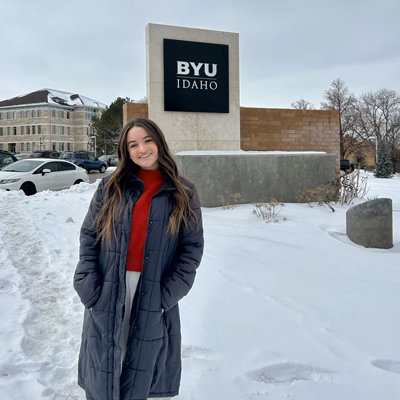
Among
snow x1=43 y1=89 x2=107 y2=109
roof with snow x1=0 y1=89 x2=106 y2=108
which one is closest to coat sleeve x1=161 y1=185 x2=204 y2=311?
roof with snow x1=0 y1=89 x2=106 y2=108

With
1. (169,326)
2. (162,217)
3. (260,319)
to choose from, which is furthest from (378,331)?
(162,217)

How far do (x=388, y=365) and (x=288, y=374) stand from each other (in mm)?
733

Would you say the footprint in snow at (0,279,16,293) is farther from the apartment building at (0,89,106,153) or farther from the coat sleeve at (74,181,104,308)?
the apartment building at (0,89,106,153)

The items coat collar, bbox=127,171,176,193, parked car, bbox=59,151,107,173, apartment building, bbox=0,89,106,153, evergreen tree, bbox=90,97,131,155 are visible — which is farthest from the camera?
apartment building, bbox=0,89,106,153

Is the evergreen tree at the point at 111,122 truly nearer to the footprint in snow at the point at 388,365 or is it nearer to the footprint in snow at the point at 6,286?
the footprint in snow at the point at 6,286

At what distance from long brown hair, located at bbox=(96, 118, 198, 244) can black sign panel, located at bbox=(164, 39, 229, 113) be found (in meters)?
7.09

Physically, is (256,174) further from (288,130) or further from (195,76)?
(195,76)

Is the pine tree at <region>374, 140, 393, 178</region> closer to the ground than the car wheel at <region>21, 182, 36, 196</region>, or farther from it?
farther from it

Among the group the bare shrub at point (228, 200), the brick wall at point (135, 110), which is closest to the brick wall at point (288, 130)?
the bare shrub at point (228, 200)

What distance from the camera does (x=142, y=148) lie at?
1984mm

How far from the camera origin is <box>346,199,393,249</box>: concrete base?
5.71 m

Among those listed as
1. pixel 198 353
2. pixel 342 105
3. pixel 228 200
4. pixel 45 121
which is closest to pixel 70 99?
pixel 45 121

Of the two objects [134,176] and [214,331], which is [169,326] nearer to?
[134,176]

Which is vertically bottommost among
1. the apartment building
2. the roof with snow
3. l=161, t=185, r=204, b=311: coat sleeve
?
l=161, t=185, r=204, b=311: coat sleeve
